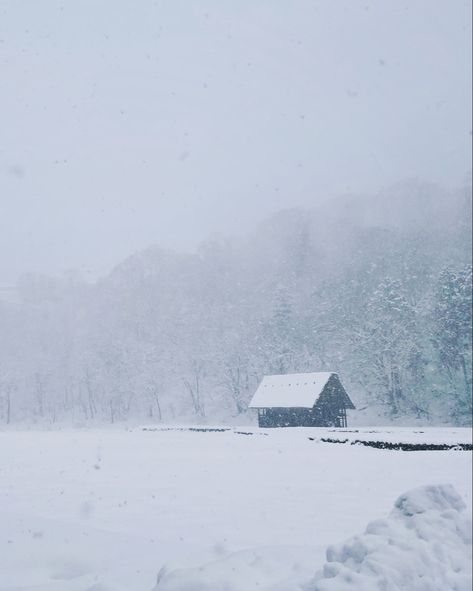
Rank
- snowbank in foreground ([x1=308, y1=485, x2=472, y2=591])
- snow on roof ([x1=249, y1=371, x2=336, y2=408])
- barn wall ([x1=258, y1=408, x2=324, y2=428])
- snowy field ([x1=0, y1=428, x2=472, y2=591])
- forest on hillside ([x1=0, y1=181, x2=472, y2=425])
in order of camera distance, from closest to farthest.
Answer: snowbank in foreground ([x1=308, y1=485, x2=472, y2=591])
snowy field ([x1=0, y1=428, x2=472, y2=591])
snow on roof ([x1=249, y1=371, x2=336, y2=408])
barn wall ([x1=258, y1=408, x2=324, y2=428])
forest on hillside ([x1=0, y1=181, x2=472, y2=425])

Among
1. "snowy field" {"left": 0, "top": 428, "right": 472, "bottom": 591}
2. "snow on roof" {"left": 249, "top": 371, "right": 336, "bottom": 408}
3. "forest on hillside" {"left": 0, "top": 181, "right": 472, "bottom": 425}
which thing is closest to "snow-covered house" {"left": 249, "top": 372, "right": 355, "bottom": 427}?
"snow on roof" {"left": 249, "top": 371, "right": 336, "bottom": 408}

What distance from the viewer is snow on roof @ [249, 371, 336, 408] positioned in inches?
1290

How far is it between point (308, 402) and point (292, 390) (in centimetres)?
224

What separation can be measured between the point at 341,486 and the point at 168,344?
5359 cm

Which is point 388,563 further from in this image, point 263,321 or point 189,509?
point 263,321

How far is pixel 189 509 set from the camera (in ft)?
35.2

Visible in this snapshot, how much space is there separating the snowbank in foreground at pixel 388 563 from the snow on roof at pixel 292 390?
2611cm

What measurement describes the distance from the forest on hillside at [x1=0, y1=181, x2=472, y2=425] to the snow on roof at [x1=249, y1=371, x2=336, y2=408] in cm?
391

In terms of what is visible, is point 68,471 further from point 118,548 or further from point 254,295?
point 254,295

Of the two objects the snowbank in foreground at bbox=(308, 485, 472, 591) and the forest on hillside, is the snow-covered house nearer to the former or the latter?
the forest on hillside

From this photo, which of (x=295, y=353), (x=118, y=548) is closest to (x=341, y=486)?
(x=118, y=548)

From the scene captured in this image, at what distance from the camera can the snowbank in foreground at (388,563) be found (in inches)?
200

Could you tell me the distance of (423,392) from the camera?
115ft

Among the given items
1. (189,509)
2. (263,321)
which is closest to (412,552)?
(189,509)
